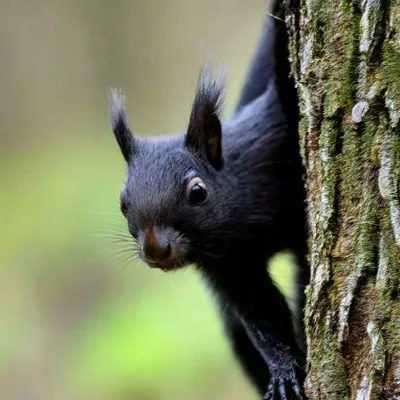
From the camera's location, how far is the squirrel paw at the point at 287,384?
2111 mm

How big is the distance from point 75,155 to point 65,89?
0.93 m

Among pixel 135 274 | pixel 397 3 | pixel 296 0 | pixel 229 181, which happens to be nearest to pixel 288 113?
pixel 229 181

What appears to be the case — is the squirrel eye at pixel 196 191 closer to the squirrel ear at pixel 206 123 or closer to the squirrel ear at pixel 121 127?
the squirrel ear at pixel 206 123

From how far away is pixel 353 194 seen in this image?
168cm

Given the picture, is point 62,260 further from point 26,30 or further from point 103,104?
point 26,30

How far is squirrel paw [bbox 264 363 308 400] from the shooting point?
6.93ft

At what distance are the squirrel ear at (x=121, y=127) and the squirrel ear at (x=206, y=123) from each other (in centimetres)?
19

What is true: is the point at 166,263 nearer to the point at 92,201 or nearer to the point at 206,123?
the point at 206,123

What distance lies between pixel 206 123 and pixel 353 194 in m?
0.83

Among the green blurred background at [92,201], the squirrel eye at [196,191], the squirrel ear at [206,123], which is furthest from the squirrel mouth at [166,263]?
Result: the green blurred background at [92,201]

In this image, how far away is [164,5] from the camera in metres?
6.28

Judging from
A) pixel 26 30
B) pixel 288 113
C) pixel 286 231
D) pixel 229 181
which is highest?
pixel 26 30

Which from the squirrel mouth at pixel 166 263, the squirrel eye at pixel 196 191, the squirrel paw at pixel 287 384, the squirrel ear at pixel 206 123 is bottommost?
the squirrel paw at pixel 287 384

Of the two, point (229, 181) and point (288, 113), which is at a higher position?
point (288, 113)
